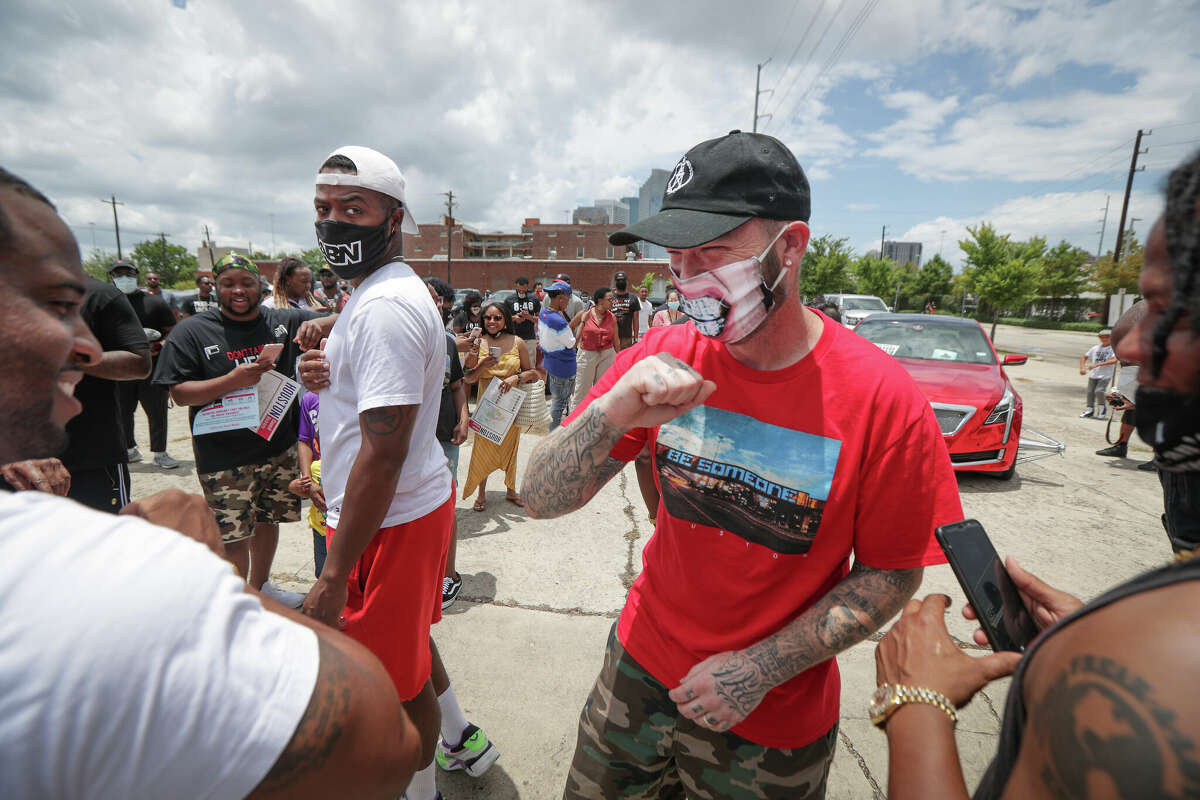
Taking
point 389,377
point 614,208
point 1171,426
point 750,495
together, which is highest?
point 614,208

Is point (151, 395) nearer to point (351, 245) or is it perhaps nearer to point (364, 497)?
point (351, 245)

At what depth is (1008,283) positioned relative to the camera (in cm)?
2119

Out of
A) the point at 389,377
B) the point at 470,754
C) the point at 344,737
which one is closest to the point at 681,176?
the point at 389,377

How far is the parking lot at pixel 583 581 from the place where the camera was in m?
2.69

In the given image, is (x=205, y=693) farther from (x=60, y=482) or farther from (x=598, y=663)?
(x=598, y=663)

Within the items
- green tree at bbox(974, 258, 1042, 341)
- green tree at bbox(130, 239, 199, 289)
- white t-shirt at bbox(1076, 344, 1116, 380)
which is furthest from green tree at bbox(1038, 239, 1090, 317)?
green tree at bbox(130, 239, 199, 289)

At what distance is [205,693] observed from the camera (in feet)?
2.20

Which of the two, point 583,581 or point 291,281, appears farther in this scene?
point 291,281

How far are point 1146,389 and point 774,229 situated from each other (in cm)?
91

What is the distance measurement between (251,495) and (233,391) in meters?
0.65

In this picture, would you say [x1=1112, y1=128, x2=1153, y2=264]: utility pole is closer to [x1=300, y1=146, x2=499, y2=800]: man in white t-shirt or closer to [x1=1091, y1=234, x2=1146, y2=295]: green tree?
[x1=1091, y1=234, x2=1146, y2=295]: green tree

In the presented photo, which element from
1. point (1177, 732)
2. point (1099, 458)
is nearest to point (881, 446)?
point (1177, 732)

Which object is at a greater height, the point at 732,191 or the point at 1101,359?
the point at 732,191

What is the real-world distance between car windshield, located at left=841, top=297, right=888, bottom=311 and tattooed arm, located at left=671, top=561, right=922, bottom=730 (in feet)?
60.1
